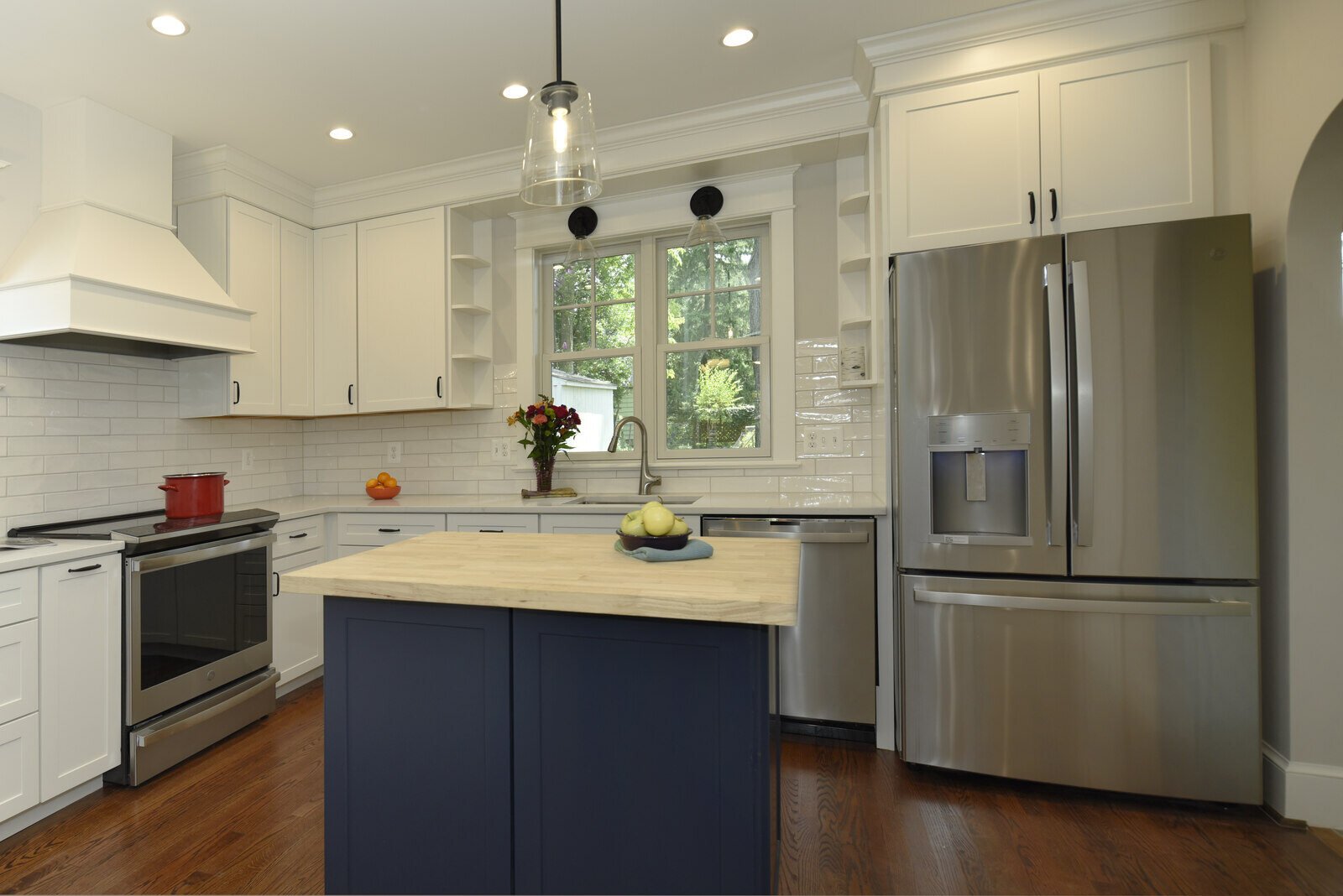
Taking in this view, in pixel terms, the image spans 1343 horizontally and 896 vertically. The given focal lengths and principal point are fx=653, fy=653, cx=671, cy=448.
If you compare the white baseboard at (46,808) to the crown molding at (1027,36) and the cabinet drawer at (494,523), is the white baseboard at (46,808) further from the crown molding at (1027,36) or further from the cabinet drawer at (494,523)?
the crown molding at (1027,36)

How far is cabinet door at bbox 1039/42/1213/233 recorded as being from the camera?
2252mm

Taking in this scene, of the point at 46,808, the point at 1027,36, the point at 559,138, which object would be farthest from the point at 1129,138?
the point at 46,808

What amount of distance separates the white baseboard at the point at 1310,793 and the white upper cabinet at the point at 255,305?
447cm

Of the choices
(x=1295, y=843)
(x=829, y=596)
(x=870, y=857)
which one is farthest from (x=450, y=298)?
(x=1295, y=843)

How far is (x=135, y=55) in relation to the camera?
2.49 m

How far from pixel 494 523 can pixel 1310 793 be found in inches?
124

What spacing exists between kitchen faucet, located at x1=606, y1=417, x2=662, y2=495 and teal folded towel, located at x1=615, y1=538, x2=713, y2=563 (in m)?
1.75

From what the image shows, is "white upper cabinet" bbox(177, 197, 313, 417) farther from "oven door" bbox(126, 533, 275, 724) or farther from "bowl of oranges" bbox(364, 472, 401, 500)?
"oven door" bbox(126, 533, 275, 724)

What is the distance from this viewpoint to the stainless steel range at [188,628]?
7.92 ft

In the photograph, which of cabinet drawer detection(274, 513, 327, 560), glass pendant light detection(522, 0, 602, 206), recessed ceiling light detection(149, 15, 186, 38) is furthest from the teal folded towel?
recessed ceiling light detection(149, 15, 186, 38)

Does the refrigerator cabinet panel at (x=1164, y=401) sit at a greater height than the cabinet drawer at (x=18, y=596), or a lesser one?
greater

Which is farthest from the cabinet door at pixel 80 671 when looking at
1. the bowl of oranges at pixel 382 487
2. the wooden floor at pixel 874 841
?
the bowl of oranges at pixel 382 487

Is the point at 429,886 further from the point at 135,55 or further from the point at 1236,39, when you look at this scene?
the point at 1236,39

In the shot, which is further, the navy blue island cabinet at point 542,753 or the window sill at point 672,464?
the window sill at point 672,464
